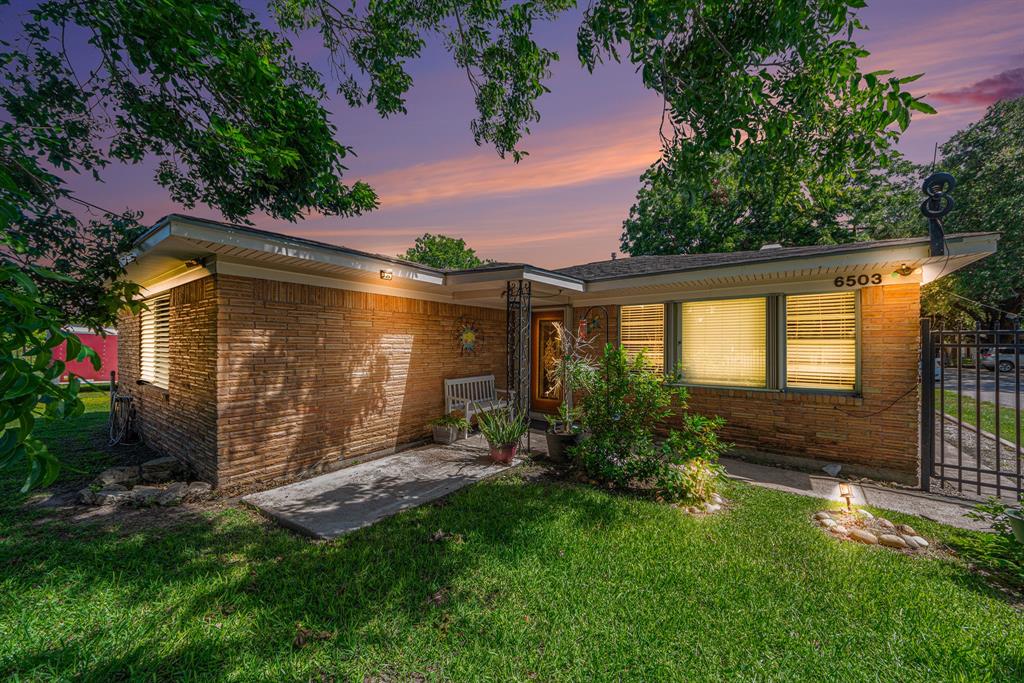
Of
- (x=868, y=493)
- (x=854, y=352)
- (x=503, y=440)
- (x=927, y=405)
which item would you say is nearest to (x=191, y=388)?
(x=503, y=440)

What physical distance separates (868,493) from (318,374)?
7.94 meters

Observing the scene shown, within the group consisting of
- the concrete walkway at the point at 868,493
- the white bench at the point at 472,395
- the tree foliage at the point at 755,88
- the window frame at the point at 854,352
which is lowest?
the concrete walkway at the point at 868,493

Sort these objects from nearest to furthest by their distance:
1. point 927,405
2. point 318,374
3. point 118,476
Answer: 1. point 927,405
2. point 118,476
3. point 318,374

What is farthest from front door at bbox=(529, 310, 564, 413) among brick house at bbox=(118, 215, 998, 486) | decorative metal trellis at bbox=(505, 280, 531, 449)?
decorative metal trellis at bbox=(505, 280, 531, 449)

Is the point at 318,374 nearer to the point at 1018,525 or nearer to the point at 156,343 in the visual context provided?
the point at 156,343

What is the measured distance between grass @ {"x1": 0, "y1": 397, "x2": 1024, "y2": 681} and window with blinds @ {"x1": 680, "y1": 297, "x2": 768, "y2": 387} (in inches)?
121

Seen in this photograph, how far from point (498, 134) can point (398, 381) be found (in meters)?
4.72

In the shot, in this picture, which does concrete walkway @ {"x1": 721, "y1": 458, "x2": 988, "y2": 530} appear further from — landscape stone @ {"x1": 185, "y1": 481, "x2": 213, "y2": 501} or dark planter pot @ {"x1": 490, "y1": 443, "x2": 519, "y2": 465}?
landscape stone @ {"x1": 185, "y1": 481, "x2": 213, "y2": 501}

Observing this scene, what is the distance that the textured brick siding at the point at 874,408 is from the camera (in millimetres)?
5473

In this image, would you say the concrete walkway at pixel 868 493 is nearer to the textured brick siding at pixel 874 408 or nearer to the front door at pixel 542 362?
the textured brick siding at pixel 874 408

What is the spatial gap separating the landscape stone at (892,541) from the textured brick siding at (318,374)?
260 inches

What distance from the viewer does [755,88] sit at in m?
3.76

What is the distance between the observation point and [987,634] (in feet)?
8.66

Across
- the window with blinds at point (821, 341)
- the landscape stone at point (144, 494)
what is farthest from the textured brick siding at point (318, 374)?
the window with blinds at point (821, 341)
